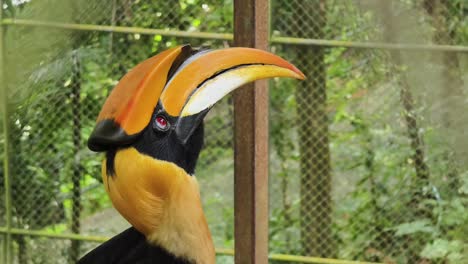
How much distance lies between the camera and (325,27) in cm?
349

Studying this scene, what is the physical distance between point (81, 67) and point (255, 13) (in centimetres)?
188

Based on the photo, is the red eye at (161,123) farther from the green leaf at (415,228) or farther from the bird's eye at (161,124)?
the green leaf at (415,228)

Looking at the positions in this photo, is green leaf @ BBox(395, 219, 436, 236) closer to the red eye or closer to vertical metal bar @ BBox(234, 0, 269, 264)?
vertical metal bar @ BBox(234, 0, 269, 264)

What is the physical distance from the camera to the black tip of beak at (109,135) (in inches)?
63.6

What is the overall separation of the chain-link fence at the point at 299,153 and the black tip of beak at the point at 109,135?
1696mm

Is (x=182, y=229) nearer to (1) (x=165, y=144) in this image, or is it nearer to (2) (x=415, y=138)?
(1) (x=165, y=144)

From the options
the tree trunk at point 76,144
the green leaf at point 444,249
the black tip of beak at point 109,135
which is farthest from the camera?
the tree trunk at point 76,144

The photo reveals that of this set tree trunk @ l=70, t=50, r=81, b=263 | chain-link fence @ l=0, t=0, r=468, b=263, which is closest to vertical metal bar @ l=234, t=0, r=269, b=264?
chain-link fence @ l=0, t=0, r=468, b=263

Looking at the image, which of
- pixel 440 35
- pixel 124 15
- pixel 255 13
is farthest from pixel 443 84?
pixel 124 15

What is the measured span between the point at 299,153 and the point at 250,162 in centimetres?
172

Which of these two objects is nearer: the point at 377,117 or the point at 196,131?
the point at 196,131

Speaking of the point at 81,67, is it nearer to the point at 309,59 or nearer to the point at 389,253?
the point at 309,59

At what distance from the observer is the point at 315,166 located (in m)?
3.60

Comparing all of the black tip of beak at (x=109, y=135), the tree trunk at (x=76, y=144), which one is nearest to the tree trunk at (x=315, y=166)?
the tree trunk at (x=76, y=144)
